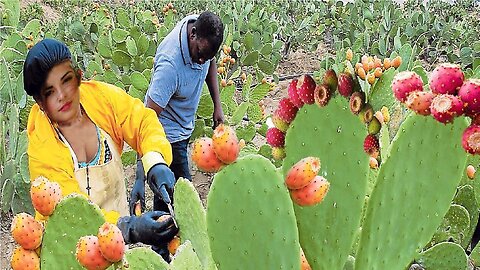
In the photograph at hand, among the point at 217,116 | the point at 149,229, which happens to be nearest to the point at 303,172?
the point at 149,229

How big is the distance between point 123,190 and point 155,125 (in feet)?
0.79

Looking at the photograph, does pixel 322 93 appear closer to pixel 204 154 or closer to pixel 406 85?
pixel 406 85

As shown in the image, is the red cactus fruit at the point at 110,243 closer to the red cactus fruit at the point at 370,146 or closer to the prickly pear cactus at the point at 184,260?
the prickly pear cactus at the point at 184,260

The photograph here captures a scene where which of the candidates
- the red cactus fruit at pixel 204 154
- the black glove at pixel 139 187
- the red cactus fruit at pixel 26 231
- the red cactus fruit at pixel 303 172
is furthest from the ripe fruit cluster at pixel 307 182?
the black glove at pixel 139 187

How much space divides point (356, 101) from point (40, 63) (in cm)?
87

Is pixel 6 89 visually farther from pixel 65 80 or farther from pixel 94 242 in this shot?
pixel 94 242

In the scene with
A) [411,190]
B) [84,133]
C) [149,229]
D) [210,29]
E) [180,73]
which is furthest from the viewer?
[180,73]

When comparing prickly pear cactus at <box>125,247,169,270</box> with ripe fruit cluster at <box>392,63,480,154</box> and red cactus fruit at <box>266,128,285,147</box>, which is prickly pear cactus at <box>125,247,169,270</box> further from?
ripe fruit cluster at <box>392,63,480,154</box>

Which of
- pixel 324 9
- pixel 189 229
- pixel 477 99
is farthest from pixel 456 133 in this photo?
pixel 324 9

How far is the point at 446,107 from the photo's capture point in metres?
0.77

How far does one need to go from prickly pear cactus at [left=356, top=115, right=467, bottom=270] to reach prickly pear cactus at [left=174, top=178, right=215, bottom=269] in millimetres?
250

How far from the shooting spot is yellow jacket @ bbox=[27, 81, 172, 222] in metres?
1.61

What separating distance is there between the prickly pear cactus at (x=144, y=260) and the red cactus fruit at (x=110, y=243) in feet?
0.93

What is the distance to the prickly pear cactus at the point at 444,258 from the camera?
1415mm
